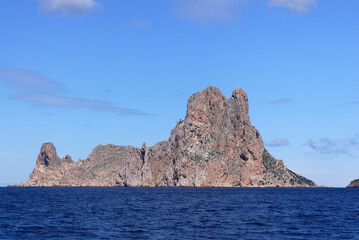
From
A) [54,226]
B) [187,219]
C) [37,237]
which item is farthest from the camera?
[187,219]

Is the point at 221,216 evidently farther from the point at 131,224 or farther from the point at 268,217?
the point at 131,224

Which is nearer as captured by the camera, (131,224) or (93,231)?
(93,231)

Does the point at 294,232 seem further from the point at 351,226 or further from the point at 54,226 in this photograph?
the point at 54,226

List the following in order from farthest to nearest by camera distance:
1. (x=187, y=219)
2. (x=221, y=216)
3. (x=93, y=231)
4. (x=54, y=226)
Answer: (x=221, y=216) → (x=187, y=219) → (x=54, y=226) → (x=93, y=231)

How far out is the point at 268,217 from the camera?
6969cm

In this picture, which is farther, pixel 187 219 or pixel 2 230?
pixel 187 219

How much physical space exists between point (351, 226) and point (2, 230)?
162ft

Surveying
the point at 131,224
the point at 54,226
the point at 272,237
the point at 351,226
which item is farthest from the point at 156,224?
the point at 351,226

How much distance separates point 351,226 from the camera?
A: 60031 mm

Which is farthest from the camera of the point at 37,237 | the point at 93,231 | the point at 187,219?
the point at 187,219

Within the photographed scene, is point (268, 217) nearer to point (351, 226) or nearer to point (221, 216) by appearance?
point (221, 216)

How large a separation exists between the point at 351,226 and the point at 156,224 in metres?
29.0

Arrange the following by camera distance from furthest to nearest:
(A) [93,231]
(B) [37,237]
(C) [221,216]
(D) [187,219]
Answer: (C) [221,216]
(D) [187,219]
(A) [93,231]
(B) [37,237]

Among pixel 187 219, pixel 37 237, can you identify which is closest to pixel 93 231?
pixel 37 237
